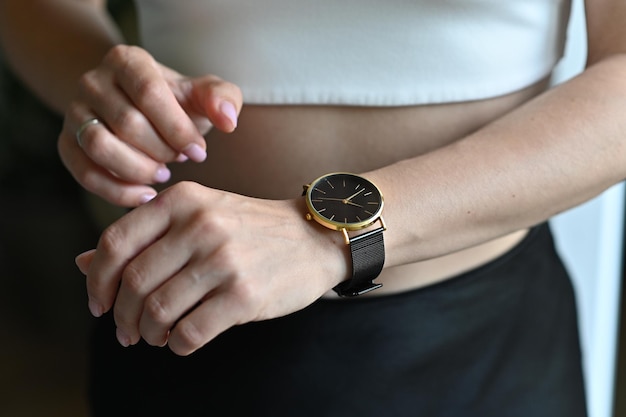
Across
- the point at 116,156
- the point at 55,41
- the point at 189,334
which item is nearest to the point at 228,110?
the point at 116,156

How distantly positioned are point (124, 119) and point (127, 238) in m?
0.17

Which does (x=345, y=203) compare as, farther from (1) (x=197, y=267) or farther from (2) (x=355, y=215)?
(1) (x=197, y=267)

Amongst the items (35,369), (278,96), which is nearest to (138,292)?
(278,96)

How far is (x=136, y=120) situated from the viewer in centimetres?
68

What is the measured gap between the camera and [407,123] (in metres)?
0.77

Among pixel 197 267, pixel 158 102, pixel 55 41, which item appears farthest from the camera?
pixel 55 41

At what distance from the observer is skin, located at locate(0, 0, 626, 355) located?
0.56m

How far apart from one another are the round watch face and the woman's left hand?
3 cm

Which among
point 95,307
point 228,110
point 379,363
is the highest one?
point 228,110

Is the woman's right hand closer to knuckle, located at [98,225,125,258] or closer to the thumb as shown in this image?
the thumb

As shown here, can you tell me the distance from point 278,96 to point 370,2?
5.4 inches

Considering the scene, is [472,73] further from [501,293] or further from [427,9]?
[501,293]

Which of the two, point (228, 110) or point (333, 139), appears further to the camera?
point (333, 139)

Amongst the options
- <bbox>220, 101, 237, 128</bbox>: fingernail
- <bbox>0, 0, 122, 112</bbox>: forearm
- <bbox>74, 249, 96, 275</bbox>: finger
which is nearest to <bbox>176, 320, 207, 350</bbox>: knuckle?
<bbox>74, 249, 96, 275</bbox>: finger
